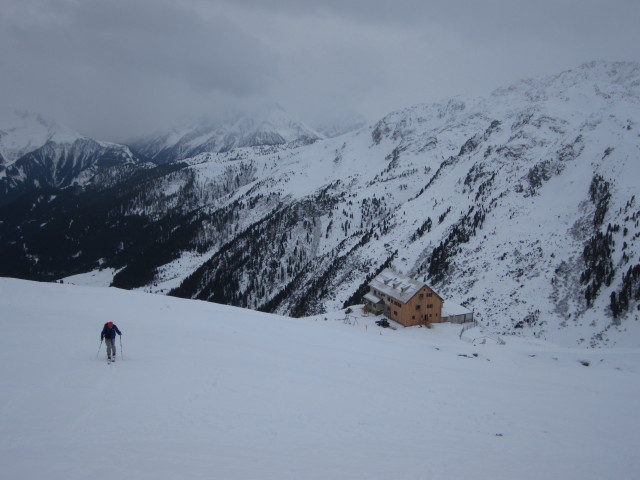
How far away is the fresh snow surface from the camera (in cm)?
978

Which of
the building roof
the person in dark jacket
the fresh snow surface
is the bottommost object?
the fresh snow surface

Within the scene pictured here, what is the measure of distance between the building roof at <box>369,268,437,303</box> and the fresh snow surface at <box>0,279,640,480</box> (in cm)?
2020

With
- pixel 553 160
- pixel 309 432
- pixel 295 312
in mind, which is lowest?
pixel 295 312

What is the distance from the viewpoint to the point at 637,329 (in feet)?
157

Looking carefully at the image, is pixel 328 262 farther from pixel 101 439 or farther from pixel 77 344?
pixel 101 439

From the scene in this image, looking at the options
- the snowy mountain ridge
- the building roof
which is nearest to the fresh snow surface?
the building roof

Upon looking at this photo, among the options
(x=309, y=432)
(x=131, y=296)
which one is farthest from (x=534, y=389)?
(x=131, y=296)

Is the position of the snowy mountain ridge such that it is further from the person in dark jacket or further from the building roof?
the person in dark jacket

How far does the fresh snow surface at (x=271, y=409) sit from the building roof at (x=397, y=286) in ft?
66.3

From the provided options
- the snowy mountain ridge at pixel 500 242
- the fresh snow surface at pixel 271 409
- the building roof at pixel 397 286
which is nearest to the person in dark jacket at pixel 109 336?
the fresh snow surface at pixel 271 409

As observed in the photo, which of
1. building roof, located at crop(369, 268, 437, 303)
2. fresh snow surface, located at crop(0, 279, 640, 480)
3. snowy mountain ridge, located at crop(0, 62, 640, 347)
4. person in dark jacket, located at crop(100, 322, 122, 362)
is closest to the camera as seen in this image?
fresh snow surface, located at crop(0, 279, 640, 480)

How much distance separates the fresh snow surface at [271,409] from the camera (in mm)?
9781

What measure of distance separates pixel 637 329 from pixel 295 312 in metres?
69.6

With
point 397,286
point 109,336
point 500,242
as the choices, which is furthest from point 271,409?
point 500,242
